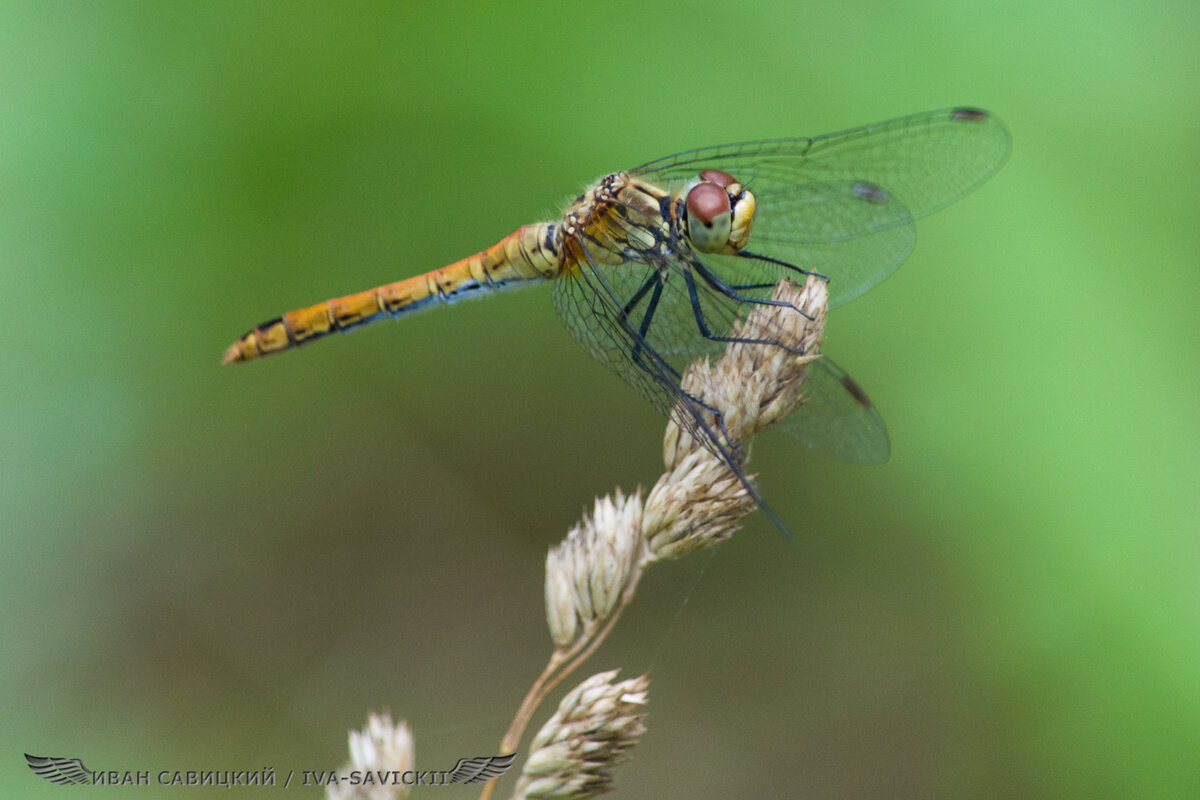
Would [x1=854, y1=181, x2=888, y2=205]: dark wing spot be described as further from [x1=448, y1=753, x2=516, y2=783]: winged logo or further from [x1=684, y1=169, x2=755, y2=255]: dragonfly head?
[x1=448, y1=753, x2=516, y2=783]: winged logo

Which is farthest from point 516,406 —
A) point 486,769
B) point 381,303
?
point 486,769

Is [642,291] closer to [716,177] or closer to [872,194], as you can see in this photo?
[716,177]

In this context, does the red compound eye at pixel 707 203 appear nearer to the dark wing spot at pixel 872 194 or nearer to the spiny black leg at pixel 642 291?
the spiny black leg at pixel 642 291

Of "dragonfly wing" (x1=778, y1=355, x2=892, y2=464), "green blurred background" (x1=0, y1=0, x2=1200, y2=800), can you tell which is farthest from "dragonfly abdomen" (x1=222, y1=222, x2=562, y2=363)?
"dragonfly wing" (x1=778, y1=355, x2=892, y2=464)

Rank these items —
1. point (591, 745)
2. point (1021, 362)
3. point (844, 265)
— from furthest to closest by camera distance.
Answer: point (1021, 362), point (844, 265), point (591, 745)

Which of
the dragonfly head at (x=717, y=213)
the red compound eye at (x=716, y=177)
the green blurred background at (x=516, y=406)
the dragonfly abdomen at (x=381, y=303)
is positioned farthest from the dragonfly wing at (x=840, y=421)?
the dragonfly abdomen at (x=381, y=303)

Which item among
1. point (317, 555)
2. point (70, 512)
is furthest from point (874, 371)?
point (70, 512)

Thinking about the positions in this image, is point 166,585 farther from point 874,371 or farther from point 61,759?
point 874,371

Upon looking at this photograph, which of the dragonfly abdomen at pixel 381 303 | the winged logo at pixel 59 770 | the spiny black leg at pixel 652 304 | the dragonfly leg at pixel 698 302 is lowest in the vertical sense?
the winged logo at pixel 59 770
